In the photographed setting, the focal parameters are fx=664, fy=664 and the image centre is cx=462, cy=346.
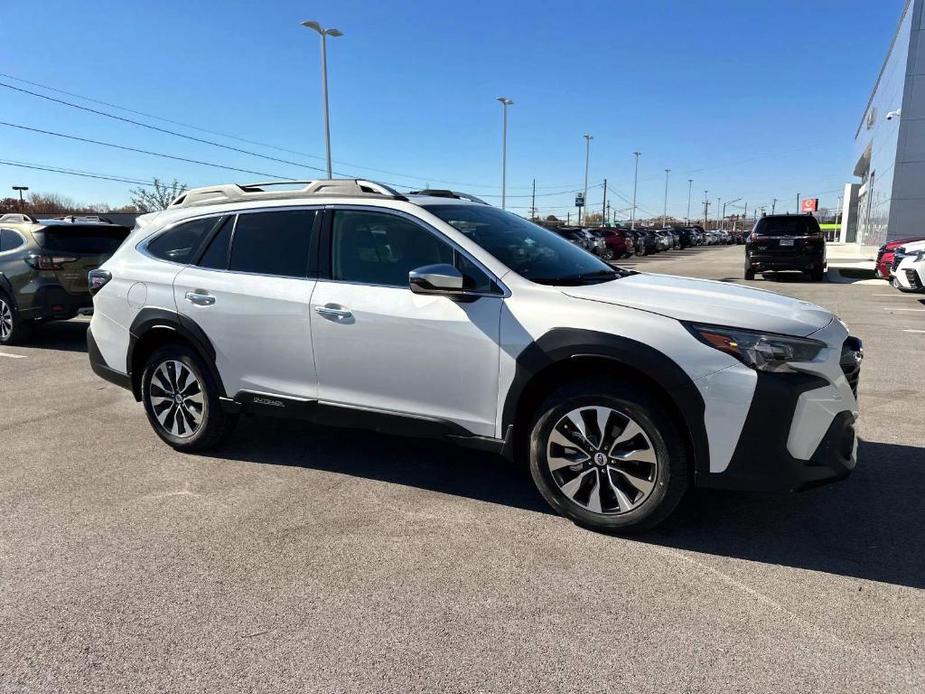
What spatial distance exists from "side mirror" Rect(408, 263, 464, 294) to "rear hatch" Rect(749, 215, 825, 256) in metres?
16.6

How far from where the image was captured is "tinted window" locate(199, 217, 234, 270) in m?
4.46

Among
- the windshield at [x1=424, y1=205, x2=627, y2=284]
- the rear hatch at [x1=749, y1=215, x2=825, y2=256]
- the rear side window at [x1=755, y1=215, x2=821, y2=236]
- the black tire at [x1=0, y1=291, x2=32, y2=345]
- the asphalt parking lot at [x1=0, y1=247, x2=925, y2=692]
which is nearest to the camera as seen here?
the asphalt parking lot at [x1=0, y1=247, x2=925, y2=692]

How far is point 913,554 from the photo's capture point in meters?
3.12

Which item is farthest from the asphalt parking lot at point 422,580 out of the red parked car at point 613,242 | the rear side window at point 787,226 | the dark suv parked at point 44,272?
the red parked car at point 613,242

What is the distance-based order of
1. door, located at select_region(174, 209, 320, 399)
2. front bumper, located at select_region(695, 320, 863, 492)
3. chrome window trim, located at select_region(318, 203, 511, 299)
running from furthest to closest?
door, located at select_region(174, 209, 320, 399) → chrome window trim, located at select_region(318, 203, 511, 299) → front bumper, located at select_region(695, 320, 863, 492)

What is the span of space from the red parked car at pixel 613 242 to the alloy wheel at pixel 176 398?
28.3 meters

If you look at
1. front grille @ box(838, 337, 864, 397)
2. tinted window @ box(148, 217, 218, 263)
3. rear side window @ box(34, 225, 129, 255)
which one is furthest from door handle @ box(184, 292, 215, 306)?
rear side window @ box(34, 225, 129, 255)

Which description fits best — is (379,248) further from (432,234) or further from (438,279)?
(438,279)

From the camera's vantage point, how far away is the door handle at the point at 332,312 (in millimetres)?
3824

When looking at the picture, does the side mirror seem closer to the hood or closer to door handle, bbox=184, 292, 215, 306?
the hood

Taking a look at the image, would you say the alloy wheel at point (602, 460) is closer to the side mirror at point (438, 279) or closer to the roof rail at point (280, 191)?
the side mirror at point (438, 279)

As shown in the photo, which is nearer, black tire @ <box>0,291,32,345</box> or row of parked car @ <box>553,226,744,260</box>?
black tire @ <box>0,291,32,345</box>

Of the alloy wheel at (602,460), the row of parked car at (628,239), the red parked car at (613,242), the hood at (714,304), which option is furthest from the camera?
the red parked car at (613,242)

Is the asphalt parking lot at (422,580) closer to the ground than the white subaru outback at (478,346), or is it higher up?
closer to the ground
